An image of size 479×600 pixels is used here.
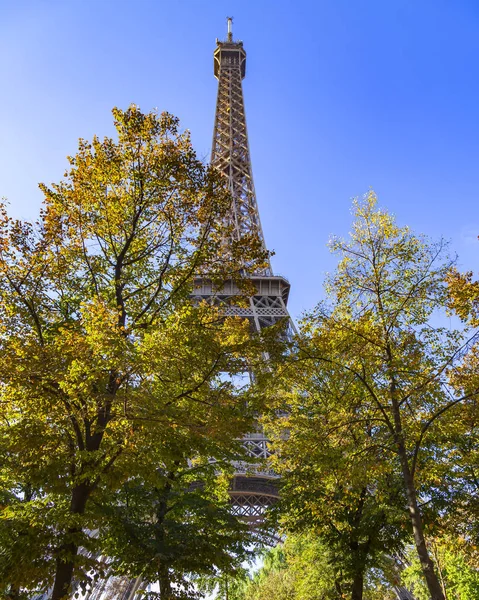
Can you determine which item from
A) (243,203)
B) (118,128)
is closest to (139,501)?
(118,128)

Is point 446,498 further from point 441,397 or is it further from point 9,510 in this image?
point 9,510

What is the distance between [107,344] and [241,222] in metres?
45.8

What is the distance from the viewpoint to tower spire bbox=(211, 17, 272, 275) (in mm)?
53253

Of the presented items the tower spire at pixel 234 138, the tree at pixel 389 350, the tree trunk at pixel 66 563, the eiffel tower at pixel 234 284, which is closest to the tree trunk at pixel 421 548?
the tree at pixel 389 350

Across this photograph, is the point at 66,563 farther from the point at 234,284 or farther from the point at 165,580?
the point at 234,284

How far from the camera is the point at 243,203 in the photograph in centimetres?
5484

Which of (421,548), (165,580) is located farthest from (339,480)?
A: (165,580)

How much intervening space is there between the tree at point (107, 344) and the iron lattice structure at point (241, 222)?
149 cm

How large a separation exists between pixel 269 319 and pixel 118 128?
3164 centimetres

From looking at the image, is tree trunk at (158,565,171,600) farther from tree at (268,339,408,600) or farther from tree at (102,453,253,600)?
tree at (268,339,408,600)

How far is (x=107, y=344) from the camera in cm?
737

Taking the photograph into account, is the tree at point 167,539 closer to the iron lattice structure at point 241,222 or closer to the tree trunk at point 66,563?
the tree trunk at point 66,563

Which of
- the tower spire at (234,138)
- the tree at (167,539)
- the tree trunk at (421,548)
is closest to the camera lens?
the tree trunk at (421,548)

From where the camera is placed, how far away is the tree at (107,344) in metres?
7.57
